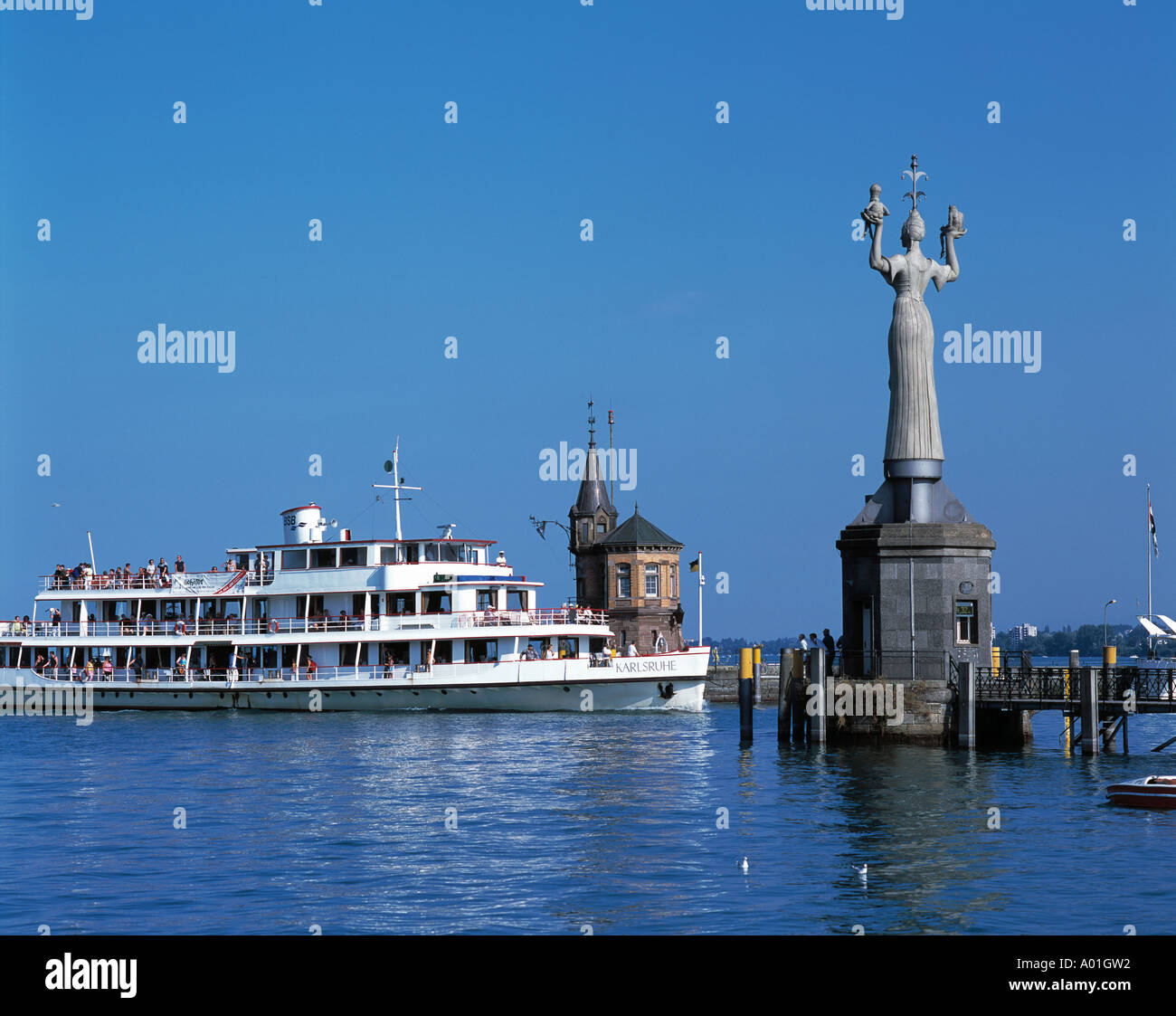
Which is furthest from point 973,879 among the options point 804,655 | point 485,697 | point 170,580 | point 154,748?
point 170,580

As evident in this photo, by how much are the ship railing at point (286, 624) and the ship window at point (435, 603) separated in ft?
Result: 2.20

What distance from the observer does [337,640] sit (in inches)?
2224

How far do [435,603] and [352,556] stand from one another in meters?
3.92

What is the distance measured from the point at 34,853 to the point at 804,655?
20868 mm

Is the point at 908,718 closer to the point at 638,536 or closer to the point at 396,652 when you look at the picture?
the point at 396,652

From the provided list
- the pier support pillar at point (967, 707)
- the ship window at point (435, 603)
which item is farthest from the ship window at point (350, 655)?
the pier support pillar at point (967, 707)

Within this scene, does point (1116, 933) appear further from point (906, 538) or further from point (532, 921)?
point (906, 538)

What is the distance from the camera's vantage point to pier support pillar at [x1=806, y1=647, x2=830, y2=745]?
113ft

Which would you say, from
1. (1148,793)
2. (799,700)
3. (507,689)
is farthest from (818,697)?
(507,689)

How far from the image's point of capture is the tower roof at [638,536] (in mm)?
75500

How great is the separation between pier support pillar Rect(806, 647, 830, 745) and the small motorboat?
881cm

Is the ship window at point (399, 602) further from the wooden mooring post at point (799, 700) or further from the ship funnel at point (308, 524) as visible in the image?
the wooden mooring post at point (799, 700)

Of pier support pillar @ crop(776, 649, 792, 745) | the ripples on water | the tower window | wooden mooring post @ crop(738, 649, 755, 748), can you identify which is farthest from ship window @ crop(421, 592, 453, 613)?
the tower window
